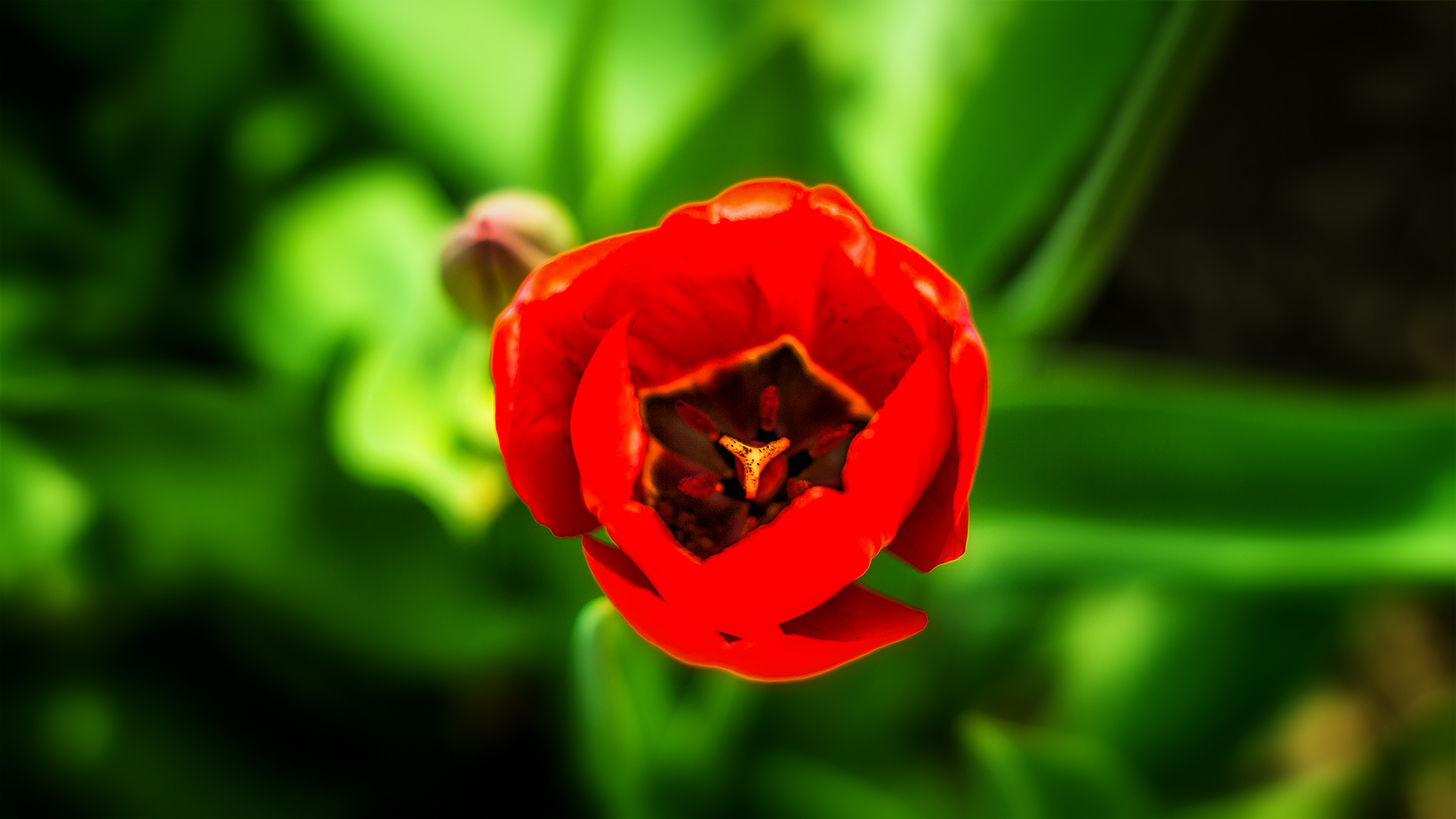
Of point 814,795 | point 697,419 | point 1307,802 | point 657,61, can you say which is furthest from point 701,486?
point 1307,802

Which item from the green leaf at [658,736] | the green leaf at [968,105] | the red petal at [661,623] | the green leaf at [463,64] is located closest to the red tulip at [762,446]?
the red petal at [661,623]

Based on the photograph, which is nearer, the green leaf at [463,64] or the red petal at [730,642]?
the red petal at [730,642]

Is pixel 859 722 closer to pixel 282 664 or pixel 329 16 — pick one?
pixel 282 664

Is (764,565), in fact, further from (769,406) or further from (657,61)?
(657,61)

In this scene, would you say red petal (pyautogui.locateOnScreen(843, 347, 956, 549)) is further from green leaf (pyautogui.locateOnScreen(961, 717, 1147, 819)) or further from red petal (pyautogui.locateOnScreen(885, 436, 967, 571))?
green leaf (pyautogui.locateOnScreen(961, 717, 1147, 819))

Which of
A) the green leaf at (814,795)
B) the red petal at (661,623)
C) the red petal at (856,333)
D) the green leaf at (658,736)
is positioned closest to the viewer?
the red petal at (661,623)

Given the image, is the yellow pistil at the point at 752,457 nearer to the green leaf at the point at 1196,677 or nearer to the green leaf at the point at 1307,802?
the green leaf at the point at 1196,677
